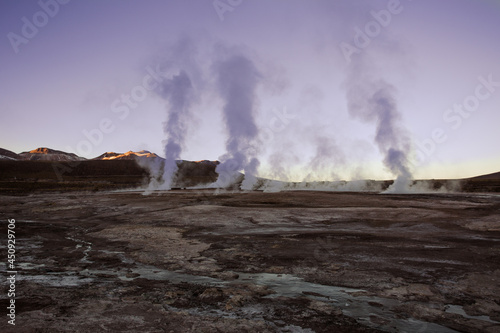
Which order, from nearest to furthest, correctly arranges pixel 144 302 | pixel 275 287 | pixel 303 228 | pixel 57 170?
pixel 144 302 < pixel 275 287 < pixel 303 228 < pixel 57 170

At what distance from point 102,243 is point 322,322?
8412 millimetres

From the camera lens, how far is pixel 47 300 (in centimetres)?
489

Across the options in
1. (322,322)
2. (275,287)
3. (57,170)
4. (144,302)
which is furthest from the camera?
(57,170)

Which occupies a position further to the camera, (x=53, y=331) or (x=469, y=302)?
(x=469, y=302)

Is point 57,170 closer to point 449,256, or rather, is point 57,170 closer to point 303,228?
point 303,228

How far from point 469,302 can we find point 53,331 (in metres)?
6.30

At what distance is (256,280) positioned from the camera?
627cm

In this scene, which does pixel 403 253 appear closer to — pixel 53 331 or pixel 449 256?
pixel 449 256

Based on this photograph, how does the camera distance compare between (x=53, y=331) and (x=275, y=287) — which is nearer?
(x=53, y=331)

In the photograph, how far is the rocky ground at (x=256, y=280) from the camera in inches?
167

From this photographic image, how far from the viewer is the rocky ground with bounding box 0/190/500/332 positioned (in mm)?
4242

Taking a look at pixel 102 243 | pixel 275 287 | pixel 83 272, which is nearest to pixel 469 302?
pixel 275 287

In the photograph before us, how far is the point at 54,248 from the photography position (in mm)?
9148

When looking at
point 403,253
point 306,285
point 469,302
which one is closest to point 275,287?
point 306,285
